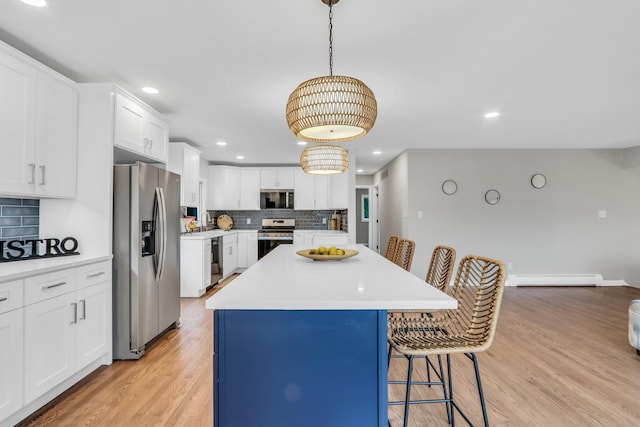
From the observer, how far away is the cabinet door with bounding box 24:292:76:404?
1883mm

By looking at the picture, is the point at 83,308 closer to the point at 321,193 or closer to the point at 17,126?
the point at 17,126

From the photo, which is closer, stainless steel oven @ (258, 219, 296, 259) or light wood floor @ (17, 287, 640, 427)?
light wood floor @ (17, 287, 640, 427)

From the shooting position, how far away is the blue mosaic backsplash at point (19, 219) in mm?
2322

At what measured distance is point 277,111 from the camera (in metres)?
3.61

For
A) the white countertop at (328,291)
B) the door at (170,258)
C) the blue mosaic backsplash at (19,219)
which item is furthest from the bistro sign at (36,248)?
the white countertop at (328,291)

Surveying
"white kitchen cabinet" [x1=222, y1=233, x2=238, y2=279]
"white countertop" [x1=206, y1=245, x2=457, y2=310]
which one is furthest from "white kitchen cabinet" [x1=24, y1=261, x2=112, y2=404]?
"white kitchen cabinet" [x1=222, y1=233, x2=238, y2=279]

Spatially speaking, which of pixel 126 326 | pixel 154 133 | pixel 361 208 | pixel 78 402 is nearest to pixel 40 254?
pixel 126 326

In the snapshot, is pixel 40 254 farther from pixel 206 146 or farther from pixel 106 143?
pixel 206 146

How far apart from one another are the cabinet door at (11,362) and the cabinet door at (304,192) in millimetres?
5008

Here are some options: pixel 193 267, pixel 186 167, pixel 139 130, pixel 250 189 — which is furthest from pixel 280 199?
pixel 139 130

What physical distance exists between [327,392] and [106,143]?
2533 mm

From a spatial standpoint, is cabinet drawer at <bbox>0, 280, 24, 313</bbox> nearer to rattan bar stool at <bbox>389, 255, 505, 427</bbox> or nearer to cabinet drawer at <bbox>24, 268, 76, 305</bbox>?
cabinet drawer at <bbox>24, 268, 76, 305</bbox>

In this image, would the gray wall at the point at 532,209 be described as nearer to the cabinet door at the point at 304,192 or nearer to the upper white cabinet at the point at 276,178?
the cabinet door at the point at 304,192

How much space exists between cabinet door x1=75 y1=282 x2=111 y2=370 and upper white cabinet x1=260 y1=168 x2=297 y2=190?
4.30 m
